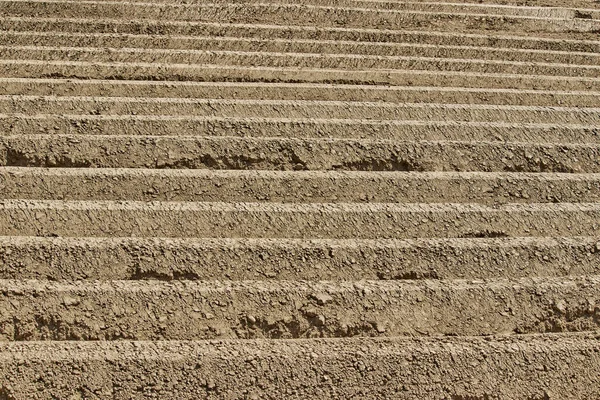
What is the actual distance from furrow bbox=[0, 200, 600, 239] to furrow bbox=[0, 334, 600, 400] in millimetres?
531

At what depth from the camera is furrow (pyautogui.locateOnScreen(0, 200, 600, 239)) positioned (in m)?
2.56

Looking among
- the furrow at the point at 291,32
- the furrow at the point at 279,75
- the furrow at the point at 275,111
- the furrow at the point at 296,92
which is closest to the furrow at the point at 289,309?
the furrow at the point at 275,111

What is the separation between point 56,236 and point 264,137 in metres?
1.03

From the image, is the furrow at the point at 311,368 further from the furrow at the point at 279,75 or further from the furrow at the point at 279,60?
the furrow at the point at 279,60

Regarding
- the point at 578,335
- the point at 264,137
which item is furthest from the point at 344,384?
the point at 264,137

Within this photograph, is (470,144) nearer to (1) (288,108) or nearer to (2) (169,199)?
(1) (288,108)

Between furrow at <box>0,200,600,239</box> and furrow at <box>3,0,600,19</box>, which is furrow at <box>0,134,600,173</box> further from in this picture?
furrow at <box>3,0,600,19</box>

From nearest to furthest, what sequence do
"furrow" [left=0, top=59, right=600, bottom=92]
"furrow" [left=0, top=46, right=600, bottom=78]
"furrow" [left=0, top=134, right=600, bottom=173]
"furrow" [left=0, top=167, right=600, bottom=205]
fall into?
1. "furrow" [left=0, top=167, right=600, bottom=205]
2. "furrow" [left=0, top=134, right=600, bottom=173]
3. "furrow" [left=0, top=59, right=600, bottom=92]
4. "furrow" [left=0, top=46, right=600, bottom=78]

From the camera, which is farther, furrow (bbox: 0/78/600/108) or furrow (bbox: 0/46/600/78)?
furrow (bbox: 0/46/600/78)

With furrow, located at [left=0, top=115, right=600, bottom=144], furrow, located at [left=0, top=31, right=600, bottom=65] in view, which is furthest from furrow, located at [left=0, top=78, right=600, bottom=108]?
furrow, located at [left=0, top=31, right=600, bottom=65]

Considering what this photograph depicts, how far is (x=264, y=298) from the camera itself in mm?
2289

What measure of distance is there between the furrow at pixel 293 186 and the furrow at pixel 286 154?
0.10 metres

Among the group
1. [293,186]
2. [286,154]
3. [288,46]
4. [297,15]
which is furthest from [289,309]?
[297,15]

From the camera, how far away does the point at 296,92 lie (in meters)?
3.64
